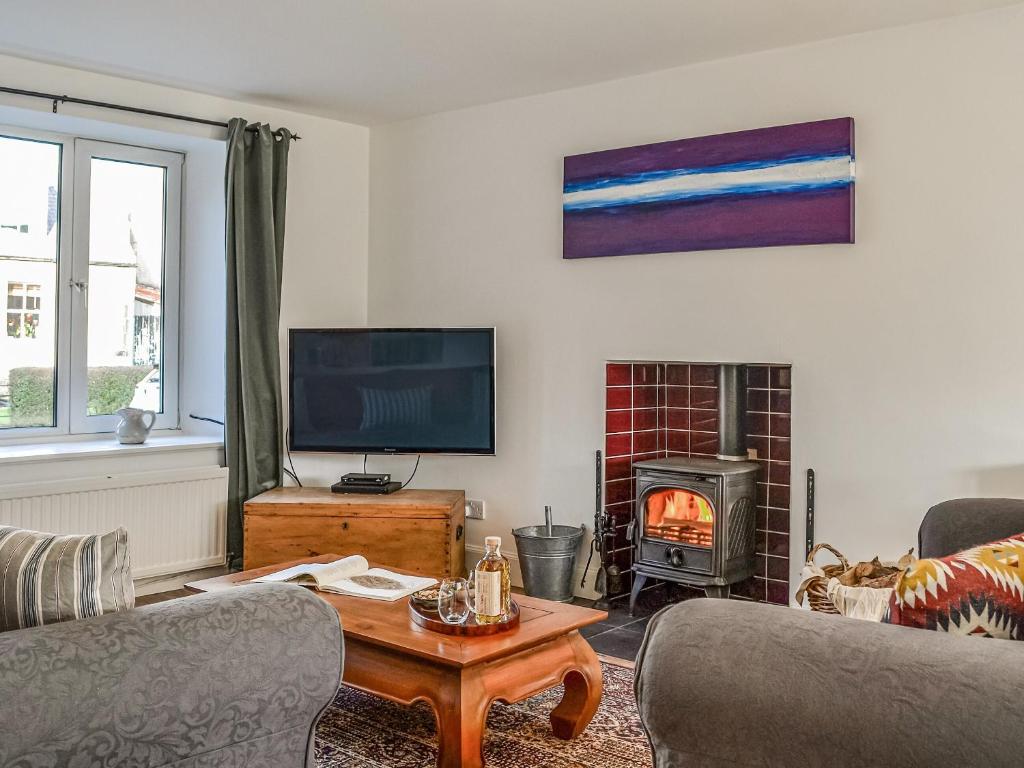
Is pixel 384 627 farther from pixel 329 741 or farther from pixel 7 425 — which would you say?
pixel 7 425

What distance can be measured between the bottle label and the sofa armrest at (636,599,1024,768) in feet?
3.86

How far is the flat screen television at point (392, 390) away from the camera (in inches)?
190

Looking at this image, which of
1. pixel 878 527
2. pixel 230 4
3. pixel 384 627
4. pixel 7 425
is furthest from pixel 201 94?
pixel 878 527

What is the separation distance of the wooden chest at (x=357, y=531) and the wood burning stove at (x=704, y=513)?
921 mm

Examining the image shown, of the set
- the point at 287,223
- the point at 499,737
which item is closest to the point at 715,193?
the point at 287,223

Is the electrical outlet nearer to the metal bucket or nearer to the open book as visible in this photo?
the metal bucket

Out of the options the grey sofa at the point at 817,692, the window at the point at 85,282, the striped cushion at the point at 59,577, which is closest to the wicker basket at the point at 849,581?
the grey sofa at the point at 817,692

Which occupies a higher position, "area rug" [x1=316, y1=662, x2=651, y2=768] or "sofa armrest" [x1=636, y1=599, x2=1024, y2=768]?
"sofa armrest" [x1=636, y1=599, x2=1024, y2=768]

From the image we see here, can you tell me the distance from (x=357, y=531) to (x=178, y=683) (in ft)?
9.72

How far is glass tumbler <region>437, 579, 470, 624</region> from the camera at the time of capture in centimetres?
275

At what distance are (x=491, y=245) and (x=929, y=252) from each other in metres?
2.16

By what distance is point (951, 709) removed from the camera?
131 cm

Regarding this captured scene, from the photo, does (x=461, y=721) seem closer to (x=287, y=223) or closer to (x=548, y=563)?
(x=548, y=563)

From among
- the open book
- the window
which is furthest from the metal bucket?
the window
